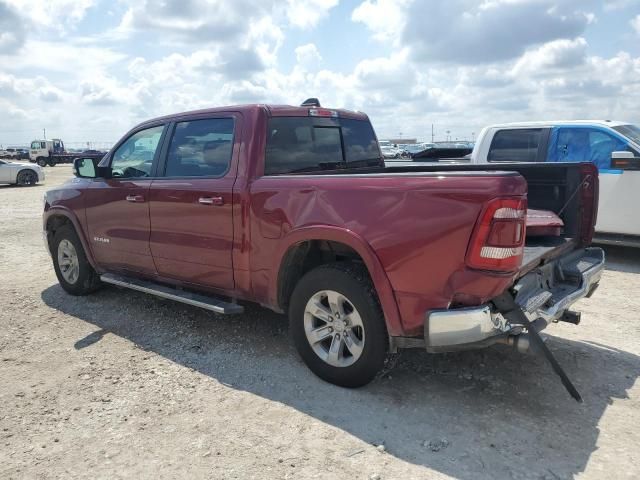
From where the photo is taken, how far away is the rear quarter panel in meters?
2.97

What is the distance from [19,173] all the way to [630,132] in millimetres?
23567

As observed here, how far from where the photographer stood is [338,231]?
11.3ft

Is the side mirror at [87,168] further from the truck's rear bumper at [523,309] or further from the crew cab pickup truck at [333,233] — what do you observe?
the truck's rear bumper at [523,309]

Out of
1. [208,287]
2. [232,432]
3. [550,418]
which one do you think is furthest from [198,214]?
[550,418]

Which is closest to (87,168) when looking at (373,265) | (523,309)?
(373,265)

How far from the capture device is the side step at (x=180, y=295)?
419cm

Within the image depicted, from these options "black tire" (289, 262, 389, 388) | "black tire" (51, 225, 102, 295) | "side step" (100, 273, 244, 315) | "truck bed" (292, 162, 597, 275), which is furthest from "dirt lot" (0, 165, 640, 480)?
"truck bed" (292, 162, 597, 275)

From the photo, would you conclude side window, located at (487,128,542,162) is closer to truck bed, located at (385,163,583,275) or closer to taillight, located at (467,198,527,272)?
truck bed, located at (385,163,583,275)

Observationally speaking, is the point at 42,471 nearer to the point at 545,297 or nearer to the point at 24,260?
the point at 545,297

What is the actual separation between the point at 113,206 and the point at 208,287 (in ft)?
4.84

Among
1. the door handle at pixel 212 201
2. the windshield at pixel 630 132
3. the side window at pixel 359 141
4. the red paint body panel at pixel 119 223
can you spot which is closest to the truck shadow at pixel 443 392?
the red paint body panel at pixel 119 223

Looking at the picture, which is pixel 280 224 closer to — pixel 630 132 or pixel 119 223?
pixel 119 223

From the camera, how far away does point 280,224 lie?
12.6 feet

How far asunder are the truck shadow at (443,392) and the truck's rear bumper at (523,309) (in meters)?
0.54
